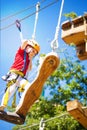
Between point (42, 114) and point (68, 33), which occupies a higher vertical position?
point (68, 33)

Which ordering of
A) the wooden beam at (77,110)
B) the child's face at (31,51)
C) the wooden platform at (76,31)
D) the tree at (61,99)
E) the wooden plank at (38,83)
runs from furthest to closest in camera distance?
→ the tree at (61,99)
the child's face at (31,51)
the wooden platform at (76,31)
the wooden beam at (77,110)
the wooden plank at (38,83)

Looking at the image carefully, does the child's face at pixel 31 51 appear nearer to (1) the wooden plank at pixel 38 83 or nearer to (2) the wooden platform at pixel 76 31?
(2) the wooden platform at pixel 76 31

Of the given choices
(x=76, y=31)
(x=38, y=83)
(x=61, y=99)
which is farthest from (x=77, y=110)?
(x=61, y=99)

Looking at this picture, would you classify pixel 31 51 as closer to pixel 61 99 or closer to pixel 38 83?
pixel 38 83

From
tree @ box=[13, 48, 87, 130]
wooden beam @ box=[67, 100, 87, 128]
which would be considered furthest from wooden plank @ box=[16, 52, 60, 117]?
tree @ box=[13, 48, 87, 130]

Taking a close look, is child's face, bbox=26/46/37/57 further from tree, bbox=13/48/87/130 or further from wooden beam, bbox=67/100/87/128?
tree, bbox=13/48/87/130

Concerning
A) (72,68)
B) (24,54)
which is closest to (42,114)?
(72,68)

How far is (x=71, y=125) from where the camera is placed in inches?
473

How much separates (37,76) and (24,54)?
0.74 m

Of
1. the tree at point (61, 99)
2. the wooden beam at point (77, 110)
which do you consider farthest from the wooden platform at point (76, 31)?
the tree at point (61, 99)

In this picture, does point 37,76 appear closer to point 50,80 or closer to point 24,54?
point 24,54

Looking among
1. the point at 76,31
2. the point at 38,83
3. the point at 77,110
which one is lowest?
the point at 77,110

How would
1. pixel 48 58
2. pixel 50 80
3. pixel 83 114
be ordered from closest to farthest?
1. pixel 48 58
2. pixel 83 114
3. pixel 50 80

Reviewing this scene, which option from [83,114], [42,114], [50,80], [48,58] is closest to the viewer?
[48,58]
